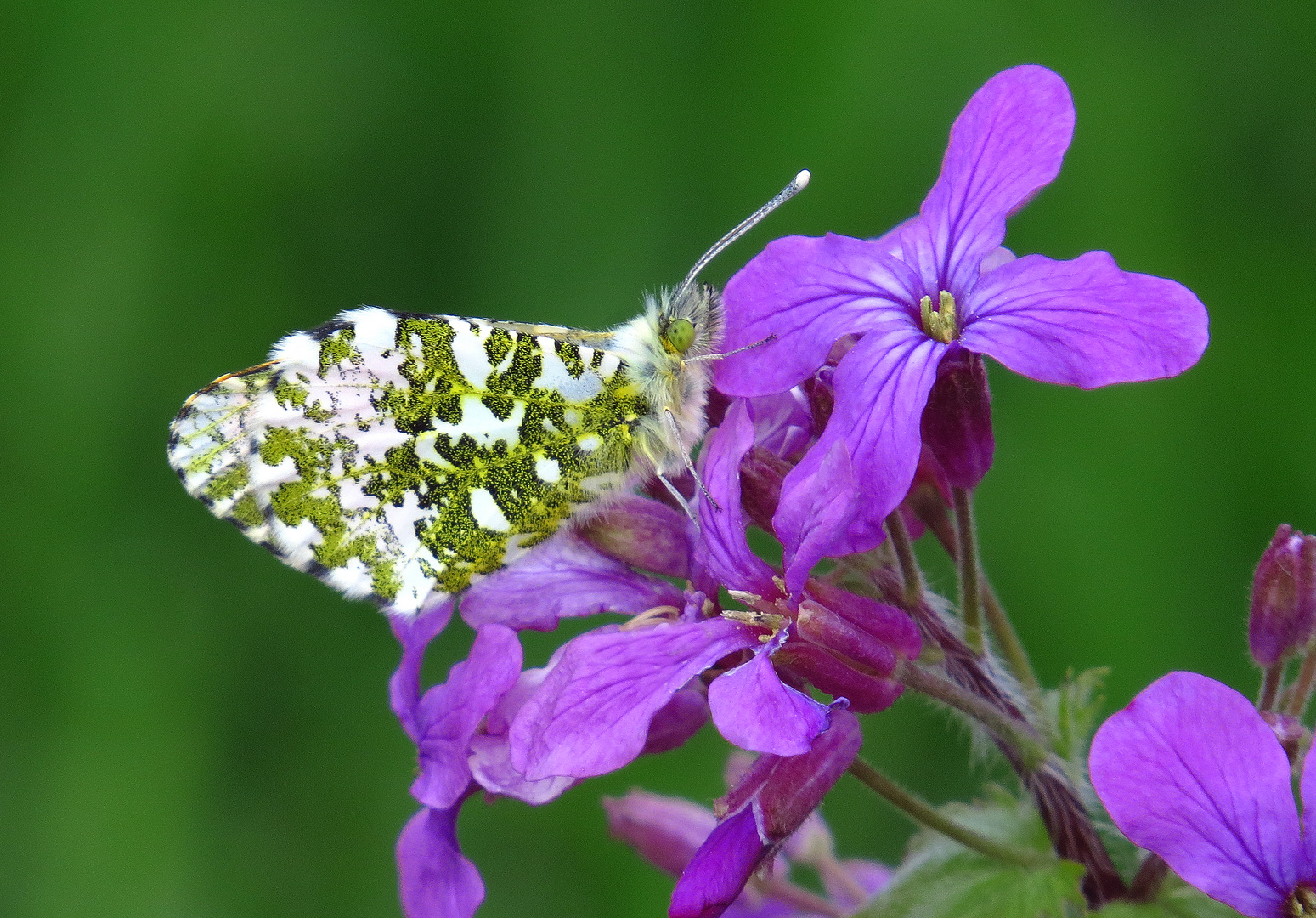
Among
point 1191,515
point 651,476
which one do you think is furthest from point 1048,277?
point 1191,515

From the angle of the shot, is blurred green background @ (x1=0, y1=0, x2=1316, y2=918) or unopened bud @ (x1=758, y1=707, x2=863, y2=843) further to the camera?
blurred green background @ (x1=0, y1=0, x2=1316, y2=918)

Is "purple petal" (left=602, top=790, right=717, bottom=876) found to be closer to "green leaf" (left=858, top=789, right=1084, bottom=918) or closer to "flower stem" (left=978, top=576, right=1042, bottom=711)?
"green leaf" (left=858, top=789, right=1084, bottom=918)

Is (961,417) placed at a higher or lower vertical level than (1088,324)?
lower

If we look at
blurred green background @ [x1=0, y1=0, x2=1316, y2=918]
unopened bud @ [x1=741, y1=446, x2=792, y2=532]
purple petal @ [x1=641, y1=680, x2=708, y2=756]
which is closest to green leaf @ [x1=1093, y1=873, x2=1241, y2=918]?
purple petal @ [x1=641, y1=680, x2=708, y2=756]

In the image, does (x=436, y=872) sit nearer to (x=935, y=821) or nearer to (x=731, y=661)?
(x=731, y=661)

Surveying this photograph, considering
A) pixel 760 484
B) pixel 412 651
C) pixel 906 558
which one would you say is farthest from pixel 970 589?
pixel 412 651

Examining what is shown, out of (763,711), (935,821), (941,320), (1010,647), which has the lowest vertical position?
(935,821)

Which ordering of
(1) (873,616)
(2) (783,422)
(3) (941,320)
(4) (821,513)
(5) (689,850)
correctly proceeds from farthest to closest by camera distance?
(5) (689,850) < (2) (783,422) < (3) (941,320) < (1) (873,616) < (4) (821,513)
